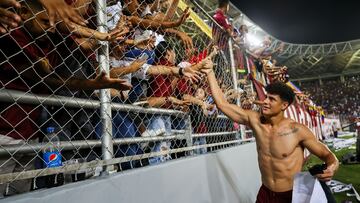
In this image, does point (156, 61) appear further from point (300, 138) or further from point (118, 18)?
point (300, 138)

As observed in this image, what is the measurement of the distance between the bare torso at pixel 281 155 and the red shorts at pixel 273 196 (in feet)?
0.14

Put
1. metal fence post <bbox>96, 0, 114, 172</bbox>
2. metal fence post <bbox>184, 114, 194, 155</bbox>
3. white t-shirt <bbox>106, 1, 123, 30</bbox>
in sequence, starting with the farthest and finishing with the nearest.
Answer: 1. metal fence post <bbox>184, 114, 194, 155</bbox>
2. white t-shirt <bbox>106, 1, 123, 30</bbox>
3. metal fence post <bbox>96, 0, 114, 172</bbox>

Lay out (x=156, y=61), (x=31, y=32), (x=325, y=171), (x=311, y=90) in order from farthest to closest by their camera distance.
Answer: (x=311, y=90) → (x=156, y=61) → (x=325, y=171) → (x=31, y=32)

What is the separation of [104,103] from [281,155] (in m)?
2.25

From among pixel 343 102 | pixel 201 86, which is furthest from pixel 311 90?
pixel 201 86

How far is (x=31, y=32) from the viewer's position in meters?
A: 1.55

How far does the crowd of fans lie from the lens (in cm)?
3409

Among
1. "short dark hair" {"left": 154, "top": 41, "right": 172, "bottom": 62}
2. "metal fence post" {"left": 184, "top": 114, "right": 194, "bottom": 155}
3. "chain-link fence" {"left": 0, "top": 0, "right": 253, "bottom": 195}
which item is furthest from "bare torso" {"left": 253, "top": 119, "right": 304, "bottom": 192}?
"short dark hair" {"left": 154, "top": 41, "right": 172, "bottom": 62}

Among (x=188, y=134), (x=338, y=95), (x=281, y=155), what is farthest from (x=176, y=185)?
(x=338, y=95)

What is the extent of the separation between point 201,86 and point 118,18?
1.69m

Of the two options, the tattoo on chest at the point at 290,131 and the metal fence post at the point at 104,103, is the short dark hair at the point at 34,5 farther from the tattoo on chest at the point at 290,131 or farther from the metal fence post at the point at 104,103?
the tattoo on chest at the point at 290,131

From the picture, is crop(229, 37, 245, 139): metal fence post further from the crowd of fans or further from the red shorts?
the crowd of fans

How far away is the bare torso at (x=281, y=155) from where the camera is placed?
3.30 metres

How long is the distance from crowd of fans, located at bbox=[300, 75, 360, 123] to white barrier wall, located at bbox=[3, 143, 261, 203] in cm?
3175
